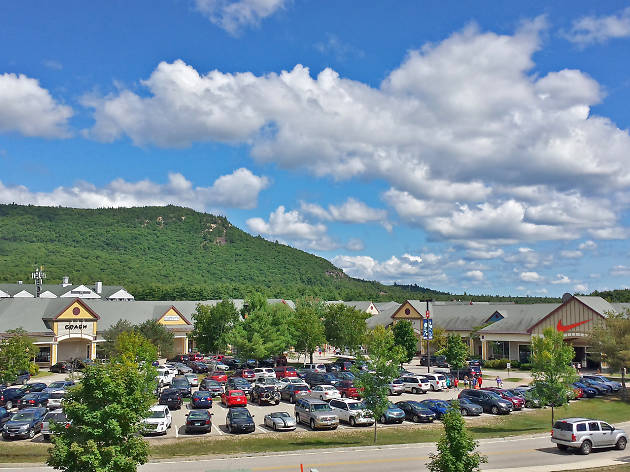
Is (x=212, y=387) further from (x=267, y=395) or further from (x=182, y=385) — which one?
(x=267, y=395)

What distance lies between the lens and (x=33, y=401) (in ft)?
146

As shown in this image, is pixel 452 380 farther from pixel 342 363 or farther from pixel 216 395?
pixel 216 395

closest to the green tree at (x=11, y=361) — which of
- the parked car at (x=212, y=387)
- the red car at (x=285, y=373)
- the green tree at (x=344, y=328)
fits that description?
the parked car at (x=212, y=387)

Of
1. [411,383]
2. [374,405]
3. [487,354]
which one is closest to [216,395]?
[411,383]

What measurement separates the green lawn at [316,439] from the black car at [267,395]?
11.8m

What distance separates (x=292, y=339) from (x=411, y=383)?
25.6 meters

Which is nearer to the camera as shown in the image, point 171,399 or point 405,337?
point 171,399

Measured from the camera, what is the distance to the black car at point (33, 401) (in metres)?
44.3

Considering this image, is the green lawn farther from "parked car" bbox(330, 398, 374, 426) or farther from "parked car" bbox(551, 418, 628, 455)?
"parked car" bbox(551, 418, 628, 455)

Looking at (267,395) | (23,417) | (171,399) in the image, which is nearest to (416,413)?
(267,395)

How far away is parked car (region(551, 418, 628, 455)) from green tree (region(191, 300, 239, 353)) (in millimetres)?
53711

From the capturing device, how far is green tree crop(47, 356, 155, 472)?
1764cm

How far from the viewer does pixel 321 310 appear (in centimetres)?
10181

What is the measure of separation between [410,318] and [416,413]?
5836cm
